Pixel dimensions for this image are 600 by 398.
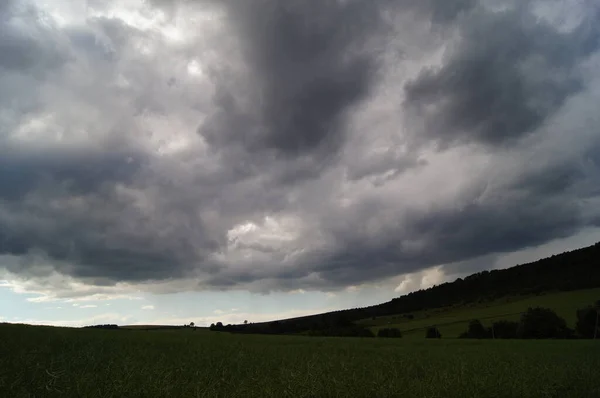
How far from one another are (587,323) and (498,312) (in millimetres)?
37491

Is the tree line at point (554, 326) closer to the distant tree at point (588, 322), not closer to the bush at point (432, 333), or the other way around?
the distant tree at point (588, 322)

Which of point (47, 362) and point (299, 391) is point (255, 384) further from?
point (47, 362)

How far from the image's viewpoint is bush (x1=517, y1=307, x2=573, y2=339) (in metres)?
98.2

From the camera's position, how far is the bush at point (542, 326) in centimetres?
9819

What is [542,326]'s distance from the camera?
98.8 metres

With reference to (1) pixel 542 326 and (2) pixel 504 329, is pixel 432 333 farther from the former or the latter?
(1) pixel 542 326

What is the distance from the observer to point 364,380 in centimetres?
1206

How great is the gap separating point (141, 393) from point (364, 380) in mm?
5970

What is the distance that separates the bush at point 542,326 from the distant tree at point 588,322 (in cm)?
242

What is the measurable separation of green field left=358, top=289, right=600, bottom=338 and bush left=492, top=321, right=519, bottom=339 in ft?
19.2

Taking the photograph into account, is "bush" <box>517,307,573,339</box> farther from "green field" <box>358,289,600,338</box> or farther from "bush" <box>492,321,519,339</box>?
"green field" <box>358,289,600,338</box>

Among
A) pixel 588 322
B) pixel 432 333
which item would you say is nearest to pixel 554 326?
pixel 588 322

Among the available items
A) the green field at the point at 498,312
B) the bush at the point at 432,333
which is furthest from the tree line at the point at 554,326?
the bush at the point at 432,333

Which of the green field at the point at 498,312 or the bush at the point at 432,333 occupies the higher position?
the green field at the point at 498,312
